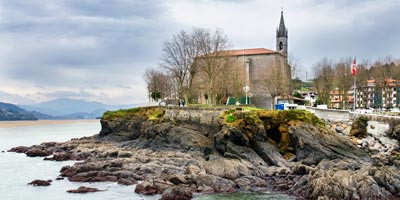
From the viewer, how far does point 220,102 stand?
92062 mm

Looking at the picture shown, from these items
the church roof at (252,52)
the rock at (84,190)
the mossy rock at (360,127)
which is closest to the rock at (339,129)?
the mossy rock at (360,127)

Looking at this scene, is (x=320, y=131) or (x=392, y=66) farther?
(x=392, y=66)

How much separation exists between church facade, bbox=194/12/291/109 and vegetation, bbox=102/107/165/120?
13085 millimetres

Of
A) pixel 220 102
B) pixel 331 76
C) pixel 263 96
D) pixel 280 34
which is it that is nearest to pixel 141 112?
pixel 220 102

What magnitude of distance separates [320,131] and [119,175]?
73.5ft

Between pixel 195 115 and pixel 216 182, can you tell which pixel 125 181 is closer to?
pixel 216 182

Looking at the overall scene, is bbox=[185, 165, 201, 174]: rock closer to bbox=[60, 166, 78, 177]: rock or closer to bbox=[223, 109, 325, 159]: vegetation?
bbox=[223, 109, 325, 159]: vegetation

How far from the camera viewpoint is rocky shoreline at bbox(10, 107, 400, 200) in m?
35.2

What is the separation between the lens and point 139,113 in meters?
80.1

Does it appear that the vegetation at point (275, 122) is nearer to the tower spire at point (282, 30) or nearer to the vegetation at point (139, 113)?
the vegetation at point (139, 113)

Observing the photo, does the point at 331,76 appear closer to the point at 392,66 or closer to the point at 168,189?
the point at 392,66

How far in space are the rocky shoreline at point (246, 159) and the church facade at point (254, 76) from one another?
2096 centimetres

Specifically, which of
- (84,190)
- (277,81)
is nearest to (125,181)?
(84,190)

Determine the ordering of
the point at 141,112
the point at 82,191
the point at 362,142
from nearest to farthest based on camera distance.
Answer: the point at 82,191 → the point at 362,142 → the point at 141,112
